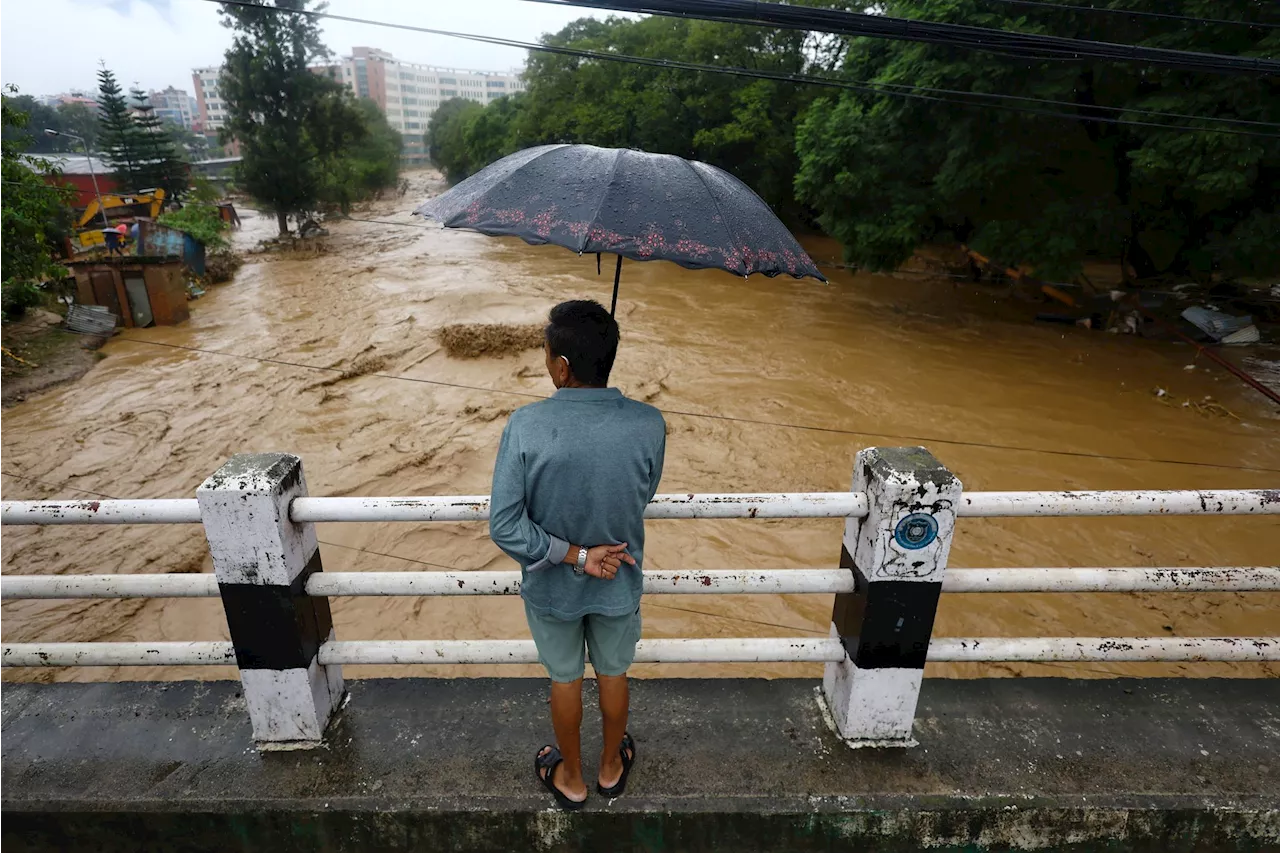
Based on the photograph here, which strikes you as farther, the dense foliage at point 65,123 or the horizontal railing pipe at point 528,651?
the dense foliage at point 65,123

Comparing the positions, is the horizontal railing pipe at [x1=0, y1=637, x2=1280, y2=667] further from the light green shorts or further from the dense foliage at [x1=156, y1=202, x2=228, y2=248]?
the dense foliage at [x1=156, y1=202, x2=228, y2=248]

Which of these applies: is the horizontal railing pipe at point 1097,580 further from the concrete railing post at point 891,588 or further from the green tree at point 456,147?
the green tree at point 456,147

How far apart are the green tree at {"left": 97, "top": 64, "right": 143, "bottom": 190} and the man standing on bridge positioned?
4507 centimetres

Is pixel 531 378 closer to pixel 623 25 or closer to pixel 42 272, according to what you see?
pixel 42 272

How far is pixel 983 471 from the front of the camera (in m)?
8.20

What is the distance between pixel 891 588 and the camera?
6.51 ft

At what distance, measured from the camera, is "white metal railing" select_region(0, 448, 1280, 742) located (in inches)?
75.0

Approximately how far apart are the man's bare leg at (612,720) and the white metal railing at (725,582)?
28 cm

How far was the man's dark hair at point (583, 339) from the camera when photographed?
1.71 m

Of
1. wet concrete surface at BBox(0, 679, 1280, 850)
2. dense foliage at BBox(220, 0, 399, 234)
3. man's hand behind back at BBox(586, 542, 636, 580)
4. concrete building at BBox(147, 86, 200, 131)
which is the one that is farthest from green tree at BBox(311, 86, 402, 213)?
concrete building at BBox(147, 86, 200, 131)

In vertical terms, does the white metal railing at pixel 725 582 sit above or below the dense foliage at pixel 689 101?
below

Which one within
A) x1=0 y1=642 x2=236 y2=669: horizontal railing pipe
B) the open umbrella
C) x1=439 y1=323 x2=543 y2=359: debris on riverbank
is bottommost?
x1=439 y1=323 x2=543 y2=359: debris on riverbank

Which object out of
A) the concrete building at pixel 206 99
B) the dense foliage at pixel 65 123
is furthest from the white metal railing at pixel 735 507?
the concrete building at pixel 206 99

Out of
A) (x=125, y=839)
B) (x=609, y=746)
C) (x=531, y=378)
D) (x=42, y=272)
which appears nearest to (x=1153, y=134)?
(x=531, y=378)
